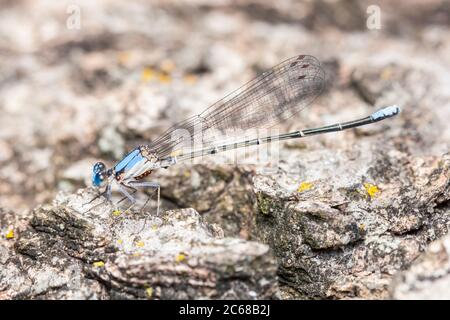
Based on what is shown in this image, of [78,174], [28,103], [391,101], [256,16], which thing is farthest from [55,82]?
[391,101]

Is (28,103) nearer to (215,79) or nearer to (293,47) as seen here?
(215,79)

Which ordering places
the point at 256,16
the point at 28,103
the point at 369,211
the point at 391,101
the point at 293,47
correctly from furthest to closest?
the point at 256,16
the point at 293,47
the point at 28,103
the point at 391,101
the point at 369,211

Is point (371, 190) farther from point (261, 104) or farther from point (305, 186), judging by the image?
point (261, 104)

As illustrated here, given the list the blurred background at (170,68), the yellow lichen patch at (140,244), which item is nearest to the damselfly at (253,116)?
the blurred background at (170,68)

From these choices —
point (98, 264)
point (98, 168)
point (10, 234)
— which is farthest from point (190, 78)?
point (98, 264)

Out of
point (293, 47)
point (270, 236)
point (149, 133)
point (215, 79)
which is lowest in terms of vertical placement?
point (270, 236)

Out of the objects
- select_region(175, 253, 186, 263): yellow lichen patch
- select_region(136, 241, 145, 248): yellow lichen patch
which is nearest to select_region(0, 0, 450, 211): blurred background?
select_region(136, 241, 145, 248): yellow lichen patch
